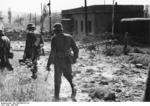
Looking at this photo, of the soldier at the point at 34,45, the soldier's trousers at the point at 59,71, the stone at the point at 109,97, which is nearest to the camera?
the soldier's trousers at the point at 59,71

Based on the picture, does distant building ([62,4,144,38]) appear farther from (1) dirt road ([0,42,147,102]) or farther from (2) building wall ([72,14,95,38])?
(1) dirt road ([0,42,147,102])

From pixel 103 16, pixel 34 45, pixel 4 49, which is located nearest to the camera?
pixel 4 49

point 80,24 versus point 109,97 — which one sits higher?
point 80,24

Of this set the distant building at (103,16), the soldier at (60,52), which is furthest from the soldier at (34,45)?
the distant building at (103,16)

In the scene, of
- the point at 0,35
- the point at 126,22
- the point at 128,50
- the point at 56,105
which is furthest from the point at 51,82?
the point at 126,22

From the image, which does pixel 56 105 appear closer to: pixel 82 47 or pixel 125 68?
pixel 125 68

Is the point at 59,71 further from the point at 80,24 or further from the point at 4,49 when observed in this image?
the point at 80,24

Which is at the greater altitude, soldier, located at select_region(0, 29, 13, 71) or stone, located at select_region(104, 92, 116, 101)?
soldier, located at select_region(0, 29, 13, 71)

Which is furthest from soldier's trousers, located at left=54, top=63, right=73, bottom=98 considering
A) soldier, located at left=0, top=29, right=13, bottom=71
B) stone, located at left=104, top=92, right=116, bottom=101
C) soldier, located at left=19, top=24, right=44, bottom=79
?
soldier, located at left=0, top=29, right=13, bottom=71

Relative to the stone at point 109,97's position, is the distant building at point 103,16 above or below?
above

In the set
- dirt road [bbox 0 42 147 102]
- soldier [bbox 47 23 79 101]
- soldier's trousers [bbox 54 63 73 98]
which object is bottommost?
dirt road [bbox 0 42 147 102]

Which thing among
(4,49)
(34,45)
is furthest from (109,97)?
(4,49)

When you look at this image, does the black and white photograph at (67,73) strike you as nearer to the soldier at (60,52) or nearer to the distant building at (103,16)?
the soldier at (60,52)

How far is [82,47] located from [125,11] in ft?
27.9
